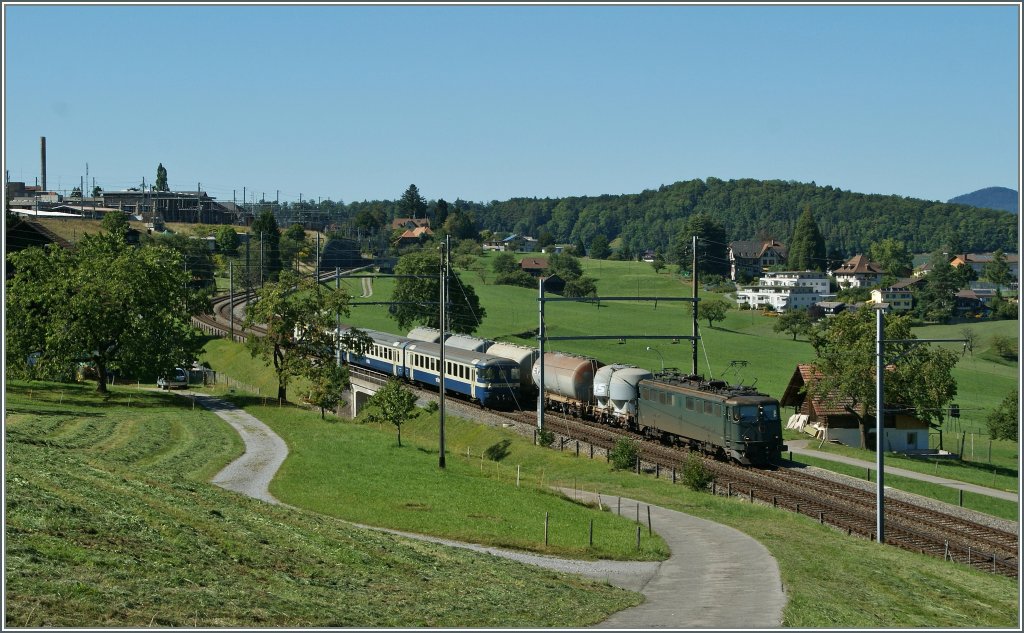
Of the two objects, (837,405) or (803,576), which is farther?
(837,405)

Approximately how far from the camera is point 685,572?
95.6 ft

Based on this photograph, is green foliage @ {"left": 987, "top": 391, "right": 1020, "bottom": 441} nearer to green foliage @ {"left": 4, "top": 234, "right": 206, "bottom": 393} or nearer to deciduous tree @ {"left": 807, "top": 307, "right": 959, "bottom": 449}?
deciduous tree @ {"left": 807, "top": 307, "right": 959, "bottom": 449}

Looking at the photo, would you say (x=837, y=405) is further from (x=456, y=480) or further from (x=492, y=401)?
(x=456, y=480)

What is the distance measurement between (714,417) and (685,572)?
67.0ft

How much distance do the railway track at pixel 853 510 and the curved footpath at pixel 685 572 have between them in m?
5.01

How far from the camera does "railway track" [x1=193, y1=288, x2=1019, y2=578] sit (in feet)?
115

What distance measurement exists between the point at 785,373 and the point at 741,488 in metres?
65.1

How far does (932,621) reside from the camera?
78.9 ft

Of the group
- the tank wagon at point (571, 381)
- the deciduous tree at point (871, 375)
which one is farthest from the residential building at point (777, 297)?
the tank wagon at point (571, 381)

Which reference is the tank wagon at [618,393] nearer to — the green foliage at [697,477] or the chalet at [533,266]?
the green foliage at [697,477]

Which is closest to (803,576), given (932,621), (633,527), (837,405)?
(932,621)

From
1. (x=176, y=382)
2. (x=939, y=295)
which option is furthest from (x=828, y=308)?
(x=176, y=382)

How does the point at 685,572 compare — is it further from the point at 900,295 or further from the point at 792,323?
the point at 900,295

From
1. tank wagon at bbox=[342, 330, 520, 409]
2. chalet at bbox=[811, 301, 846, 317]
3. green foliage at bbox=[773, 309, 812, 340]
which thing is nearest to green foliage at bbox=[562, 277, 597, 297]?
green foliage at bbox=[773, 309, 812, 340]
